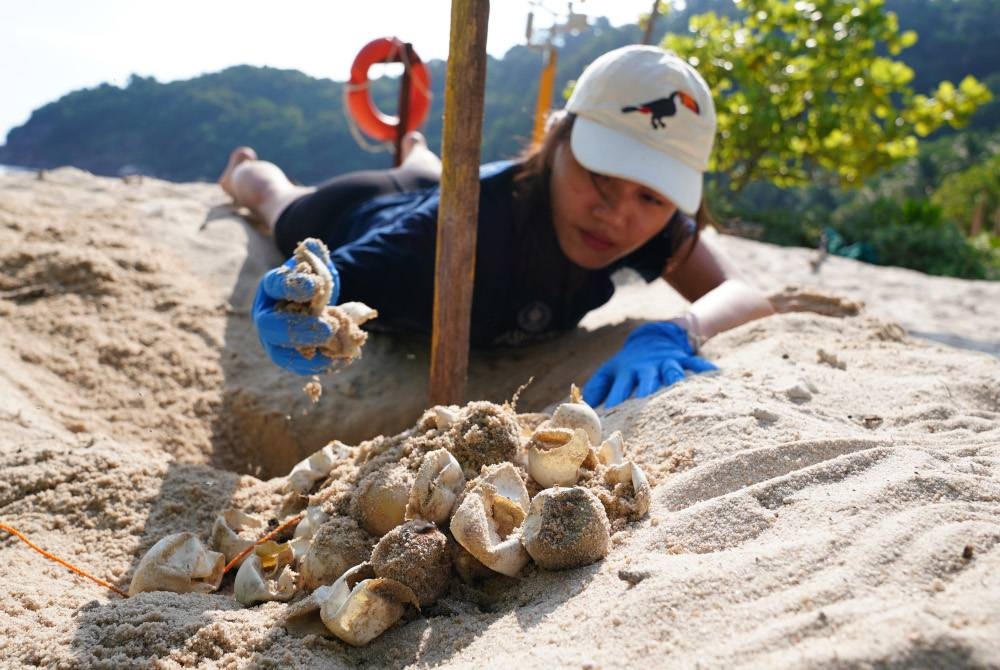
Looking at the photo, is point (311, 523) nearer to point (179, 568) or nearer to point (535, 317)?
point (179, 568)

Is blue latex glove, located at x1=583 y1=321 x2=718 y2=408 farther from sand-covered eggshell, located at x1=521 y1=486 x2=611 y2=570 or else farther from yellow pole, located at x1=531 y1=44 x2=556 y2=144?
yellow pole, located at x1=531 y1=44 x2=556 y2=144

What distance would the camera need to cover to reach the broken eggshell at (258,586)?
1254mm

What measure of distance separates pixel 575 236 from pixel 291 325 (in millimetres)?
1247

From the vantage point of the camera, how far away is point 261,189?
3.93 m

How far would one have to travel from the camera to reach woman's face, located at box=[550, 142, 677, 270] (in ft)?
7.91

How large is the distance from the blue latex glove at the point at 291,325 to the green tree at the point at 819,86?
792 centimetres

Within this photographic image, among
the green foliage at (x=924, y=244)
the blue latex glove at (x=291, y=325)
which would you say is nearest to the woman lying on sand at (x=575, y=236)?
the blue latex glove at (x=291, y=325)

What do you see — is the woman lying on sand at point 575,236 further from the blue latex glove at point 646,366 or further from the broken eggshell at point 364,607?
the broken eggshell at point 364,607

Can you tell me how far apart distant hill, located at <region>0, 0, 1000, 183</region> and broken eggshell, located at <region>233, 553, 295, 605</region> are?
2.30 metres

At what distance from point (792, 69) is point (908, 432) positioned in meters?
8.08

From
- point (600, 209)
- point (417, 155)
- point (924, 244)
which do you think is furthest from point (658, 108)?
point (924, 244)

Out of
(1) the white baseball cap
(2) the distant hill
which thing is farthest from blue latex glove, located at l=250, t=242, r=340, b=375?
(2) the distant hill

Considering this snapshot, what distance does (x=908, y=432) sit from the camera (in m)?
1.57

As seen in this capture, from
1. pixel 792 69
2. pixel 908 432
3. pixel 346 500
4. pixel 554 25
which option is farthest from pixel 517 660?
pixel 792 69
